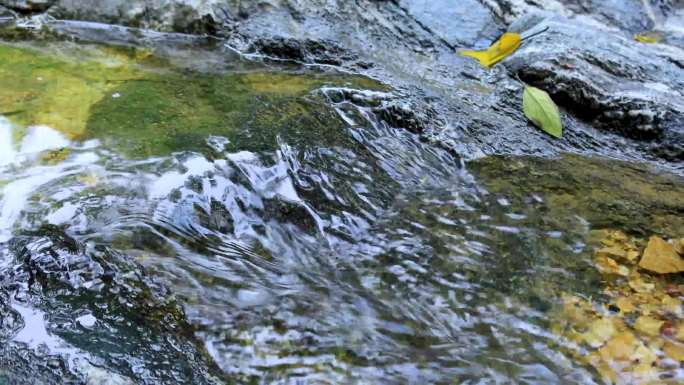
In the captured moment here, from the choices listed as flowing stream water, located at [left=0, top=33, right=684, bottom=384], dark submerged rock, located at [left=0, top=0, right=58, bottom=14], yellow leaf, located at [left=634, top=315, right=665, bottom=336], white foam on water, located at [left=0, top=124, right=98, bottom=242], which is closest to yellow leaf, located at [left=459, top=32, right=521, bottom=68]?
flowing stream water, located at [left=0, top=33, right=684, bottom=384]

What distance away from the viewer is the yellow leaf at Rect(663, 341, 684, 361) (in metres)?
2.11

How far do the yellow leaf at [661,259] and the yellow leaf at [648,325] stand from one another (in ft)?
1.02

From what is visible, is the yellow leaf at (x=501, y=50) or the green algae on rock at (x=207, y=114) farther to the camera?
the yellow leaf at (x=501, y=50)

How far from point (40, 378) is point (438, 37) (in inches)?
152

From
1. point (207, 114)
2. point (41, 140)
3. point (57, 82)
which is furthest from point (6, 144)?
point (207, 114)

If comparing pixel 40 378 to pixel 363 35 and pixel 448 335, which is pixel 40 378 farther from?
pixel 363 35

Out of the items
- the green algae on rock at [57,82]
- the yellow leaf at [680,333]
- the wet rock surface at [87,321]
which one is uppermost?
the yellow leaf at [680,333]

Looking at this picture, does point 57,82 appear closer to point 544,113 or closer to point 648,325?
point 544,113

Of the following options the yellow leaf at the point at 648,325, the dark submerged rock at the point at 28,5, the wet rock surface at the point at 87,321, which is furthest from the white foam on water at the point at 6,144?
the yellow leaf at the point at 648,325

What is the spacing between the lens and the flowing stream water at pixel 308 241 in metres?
1.93

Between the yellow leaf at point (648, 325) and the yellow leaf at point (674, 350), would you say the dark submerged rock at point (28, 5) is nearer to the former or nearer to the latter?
the yellow leaf at point (648, 325)

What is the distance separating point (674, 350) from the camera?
7.02 feet

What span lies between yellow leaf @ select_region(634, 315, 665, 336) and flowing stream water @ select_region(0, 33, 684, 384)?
20 cm

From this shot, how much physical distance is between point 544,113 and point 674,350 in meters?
1.77
